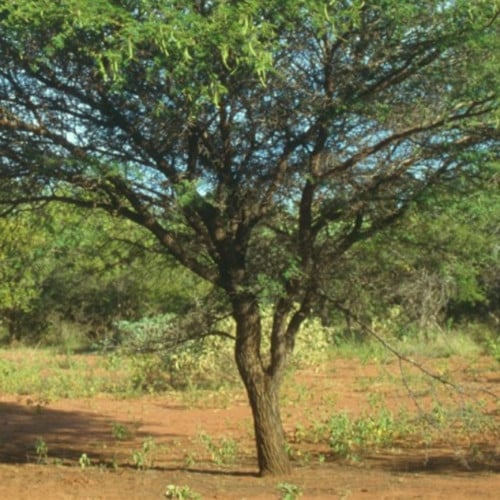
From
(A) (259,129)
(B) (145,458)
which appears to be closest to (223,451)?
(B) (145,458)

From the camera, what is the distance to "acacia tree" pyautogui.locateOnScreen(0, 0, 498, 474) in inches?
315

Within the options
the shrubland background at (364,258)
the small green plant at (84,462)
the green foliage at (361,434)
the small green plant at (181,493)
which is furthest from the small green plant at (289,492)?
the green foliage at (361,434)

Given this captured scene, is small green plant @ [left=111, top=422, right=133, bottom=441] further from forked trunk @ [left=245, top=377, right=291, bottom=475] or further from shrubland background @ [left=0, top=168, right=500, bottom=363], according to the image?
forked trunk @ [left=245, top=377, right=291, bottom=475]

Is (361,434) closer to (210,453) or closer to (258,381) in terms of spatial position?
(210,453)

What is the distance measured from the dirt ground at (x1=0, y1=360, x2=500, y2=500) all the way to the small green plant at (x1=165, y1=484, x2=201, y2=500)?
6.6 inches

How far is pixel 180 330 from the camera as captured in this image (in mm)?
10562

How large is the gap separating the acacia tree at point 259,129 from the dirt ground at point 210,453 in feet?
3.52

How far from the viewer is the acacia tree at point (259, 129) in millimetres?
7996

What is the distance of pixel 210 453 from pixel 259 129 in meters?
5.05

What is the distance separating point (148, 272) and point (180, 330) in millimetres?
920

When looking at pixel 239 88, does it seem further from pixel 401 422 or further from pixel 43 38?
pixel 401 422

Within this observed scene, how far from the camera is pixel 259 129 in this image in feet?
31.1

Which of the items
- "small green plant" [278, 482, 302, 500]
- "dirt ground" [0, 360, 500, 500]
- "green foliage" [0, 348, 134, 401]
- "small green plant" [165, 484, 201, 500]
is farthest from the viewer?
"green foliage" [0, 348, 134, 401]

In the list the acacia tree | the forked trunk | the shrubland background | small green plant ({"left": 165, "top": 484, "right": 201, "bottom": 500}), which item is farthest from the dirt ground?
the shrubland background
